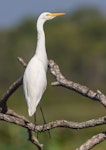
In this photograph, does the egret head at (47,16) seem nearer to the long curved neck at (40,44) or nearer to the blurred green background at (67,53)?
the long curved neck at (40,44)

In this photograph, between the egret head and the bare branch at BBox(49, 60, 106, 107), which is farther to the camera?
the egret head

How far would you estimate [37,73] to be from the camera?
15.5ft

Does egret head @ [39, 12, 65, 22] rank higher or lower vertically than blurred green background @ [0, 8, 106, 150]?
higher

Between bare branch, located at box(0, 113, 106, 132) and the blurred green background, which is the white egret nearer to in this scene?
bare branch, located at box(0, 113, 106, 132)

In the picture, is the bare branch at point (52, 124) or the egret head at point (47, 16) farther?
the egret head at point (47, 16)

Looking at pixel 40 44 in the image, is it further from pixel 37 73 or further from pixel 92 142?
pixel 92 142

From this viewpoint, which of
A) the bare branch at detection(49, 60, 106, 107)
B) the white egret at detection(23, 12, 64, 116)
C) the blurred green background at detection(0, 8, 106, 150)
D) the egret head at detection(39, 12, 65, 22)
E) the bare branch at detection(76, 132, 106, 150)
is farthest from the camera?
the blurred green background at detection(0, 8, 106, 150)

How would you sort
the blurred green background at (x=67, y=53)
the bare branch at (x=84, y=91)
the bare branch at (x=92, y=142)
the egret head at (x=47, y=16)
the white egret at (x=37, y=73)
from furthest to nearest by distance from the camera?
the blurred green background at (x=67, y=53) < the egret head at (x=47, y=16) < the white egret at (x=37, y=73) < the bare branch at (x=84, y=91) < the bare branch at (x=92, y=142)

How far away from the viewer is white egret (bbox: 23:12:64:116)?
4.69m

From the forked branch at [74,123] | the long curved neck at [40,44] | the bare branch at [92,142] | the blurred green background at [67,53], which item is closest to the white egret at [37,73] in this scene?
the long curved neck at [40,44]

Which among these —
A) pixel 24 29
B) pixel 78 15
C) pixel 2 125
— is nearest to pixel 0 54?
pixel 24 29

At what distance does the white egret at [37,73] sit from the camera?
469 cm

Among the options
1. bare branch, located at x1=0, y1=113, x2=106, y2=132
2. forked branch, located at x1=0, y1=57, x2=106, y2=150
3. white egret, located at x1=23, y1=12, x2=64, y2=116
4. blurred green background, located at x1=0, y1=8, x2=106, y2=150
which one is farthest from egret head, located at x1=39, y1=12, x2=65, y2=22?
blurred green background, located at x1=0, y1=8, x2=106, y2=150

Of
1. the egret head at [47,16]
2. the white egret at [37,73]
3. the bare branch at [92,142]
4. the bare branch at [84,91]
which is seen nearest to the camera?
the bare branch at [92,142]
